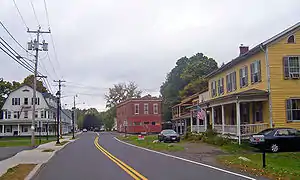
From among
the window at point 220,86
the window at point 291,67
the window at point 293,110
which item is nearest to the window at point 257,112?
the window at point 293,110

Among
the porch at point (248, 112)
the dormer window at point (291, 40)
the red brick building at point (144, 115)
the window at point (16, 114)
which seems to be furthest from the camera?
the red brick building at point (144, 115)

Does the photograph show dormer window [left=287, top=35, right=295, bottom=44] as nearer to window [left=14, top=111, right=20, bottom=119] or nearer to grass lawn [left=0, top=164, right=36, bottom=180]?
grass lawn [left=0, top=164, right=36, bottom=180]

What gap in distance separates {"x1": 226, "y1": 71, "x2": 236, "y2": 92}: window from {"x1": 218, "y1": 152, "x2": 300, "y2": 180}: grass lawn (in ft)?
43.7

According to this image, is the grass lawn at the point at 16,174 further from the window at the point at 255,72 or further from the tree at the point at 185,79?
the tree at the point at 185,79

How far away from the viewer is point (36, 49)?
42031 mm

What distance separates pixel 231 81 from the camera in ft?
Answer: 122

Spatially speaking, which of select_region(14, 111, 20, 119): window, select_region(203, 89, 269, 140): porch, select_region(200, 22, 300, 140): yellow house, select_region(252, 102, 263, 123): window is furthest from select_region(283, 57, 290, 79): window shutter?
select_region(14, 111, 20, 119): window

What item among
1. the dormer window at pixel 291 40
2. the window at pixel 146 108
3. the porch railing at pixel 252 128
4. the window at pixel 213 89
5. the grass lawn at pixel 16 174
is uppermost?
the dormer window at pixel 291 40

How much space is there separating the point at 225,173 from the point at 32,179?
7086mm

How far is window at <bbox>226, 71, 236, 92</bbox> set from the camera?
119ft

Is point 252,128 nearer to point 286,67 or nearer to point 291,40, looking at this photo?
point 286,67

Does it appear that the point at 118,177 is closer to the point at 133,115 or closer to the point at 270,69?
the point at 270,69

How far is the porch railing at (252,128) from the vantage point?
29625mm

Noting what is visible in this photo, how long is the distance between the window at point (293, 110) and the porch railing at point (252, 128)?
174cm
